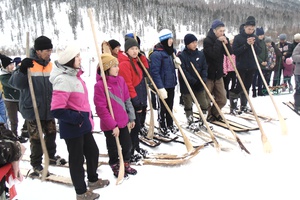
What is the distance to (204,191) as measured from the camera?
2.74 meters

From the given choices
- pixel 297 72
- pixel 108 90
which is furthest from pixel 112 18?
pixel 108 90

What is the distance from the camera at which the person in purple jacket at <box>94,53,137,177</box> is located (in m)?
2.92

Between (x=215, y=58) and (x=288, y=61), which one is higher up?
(x=215, y=58)

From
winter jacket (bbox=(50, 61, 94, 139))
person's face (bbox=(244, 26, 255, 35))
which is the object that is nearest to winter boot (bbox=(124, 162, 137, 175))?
winter jacket (bbox=(50, 61, 94, 139))

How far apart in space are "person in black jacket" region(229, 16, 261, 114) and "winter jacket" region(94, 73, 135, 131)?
2959mm

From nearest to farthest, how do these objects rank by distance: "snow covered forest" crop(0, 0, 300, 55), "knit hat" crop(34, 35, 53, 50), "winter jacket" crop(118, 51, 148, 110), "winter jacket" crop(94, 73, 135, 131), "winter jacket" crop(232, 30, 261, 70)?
"winter jacket" crop(94, 73, 135, 131) → "knit hat" crop(34, 35, 53, 50) → "winter jacket" crop(118, 51, 148, 110) → "winter jacket" crop(232, 30, 261, 70) → "snow covered forest" crop(0, 0, 300, 55)

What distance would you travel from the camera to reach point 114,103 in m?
3.06

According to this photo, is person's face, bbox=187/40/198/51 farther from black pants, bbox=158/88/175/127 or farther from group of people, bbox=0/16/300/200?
black pants, bbox=158/88/175/127

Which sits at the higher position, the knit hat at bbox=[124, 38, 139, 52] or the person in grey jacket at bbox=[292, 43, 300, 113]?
the knit hat at bbox=[124, 38, 139, 52]

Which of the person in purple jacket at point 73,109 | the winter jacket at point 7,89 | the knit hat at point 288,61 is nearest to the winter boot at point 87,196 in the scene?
the person in purple jacket at point 73,109

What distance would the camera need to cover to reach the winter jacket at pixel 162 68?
4.18m

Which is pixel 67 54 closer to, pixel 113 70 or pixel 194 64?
pixel 113 70

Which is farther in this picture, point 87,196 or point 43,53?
point 43,53

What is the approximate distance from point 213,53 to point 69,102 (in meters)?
2.95
